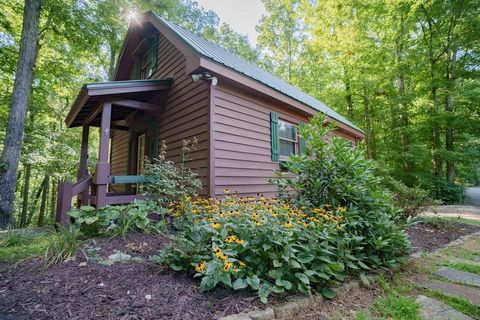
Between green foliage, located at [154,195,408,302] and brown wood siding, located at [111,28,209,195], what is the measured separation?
1891 millimetres

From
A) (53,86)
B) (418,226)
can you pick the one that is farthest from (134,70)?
(418,226)

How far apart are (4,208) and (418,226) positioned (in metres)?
9.32

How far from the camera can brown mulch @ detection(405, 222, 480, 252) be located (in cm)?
382

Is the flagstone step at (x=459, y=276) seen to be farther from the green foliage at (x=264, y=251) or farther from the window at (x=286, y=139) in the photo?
the window at (x=286, y=139)

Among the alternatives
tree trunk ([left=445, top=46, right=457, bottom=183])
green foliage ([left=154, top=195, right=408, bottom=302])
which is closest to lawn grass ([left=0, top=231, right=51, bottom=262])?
green foliage ([left=154, top=195, right=408, bottom=302])

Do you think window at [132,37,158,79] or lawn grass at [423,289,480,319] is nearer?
lawn grass at [423,289,480,319]

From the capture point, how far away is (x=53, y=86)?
10.3m

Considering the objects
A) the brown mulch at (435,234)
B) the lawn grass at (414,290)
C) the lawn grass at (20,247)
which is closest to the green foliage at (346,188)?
the lawn grass at (414,290)

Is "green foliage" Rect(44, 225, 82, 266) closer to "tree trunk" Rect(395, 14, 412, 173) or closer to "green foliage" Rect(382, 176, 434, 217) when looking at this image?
"green foliage" Rect(382, 176, 434, 217)

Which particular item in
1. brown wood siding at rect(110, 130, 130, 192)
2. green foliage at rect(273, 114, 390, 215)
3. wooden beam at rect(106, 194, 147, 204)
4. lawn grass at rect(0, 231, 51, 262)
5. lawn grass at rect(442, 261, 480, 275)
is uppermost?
brown wood siding at rect(110, 130, 130, 192)

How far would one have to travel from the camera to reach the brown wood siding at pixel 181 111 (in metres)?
4.46

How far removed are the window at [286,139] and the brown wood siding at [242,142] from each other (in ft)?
1.86

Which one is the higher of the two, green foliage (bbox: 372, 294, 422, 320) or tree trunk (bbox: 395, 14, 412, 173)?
tree trunk (bbox: 395, 14, 412, 173)

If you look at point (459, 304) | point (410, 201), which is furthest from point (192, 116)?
point (410, 201)
